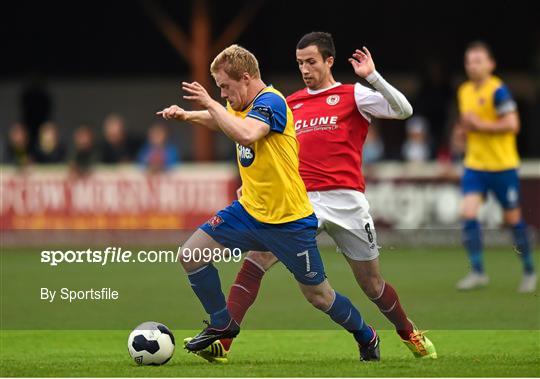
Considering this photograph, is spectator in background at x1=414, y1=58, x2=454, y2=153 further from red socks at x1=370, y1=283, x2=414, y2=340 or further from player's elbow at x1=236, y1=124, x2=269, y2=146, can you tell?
player's elbow at x1=236, y1=124, x2=269, y2=146

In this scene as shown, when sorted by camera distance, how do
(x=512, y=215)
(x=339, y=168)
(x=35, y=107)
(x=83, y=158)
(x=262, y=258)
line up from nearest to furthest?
1. (x=262, y=258)
2. (x=339, y=168)
3. (x=512, y=215)
4. (x=83, y=158)
5. (x=35, y=107)

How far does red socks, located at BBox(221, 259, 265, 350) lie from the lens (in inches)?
320

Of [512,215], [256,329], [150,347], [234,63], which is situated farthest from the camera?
[512,215]

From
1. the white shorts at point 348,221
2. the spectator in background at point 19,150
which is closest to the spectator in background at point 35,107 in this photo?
the spectator in background at point 19,150

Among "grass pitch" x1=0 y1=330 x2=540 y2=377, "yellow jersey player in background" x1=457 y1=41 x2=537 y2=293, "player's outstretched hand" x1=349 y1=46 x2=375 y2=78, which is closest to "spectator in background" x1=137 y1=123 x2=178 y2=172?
"yellow jersey player in background" x1=457 y1=41 x2=537 y2=293

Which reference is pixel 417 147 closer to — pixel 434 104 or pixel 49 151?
pixel 434 104

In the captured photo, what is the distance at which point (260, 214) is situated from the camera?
7.71 metres

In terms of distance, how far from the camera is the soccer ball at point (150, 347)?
785 centimetres

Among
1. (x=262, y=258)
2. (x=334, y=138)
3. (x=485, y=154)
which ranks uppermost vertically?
(x=334, y=138)

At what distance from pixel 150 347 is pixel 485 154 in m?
5.65

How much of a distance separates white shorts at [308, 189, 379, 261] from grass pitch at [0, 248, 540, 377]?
591 mm

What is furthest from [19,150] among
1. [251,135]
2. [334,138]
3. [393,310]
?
[251,135]

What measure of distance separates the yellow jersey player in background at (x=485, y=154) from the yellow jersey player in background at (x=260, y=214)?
4.96 m

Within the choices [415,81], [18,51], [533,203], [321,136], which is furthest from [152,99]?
[321,136]
